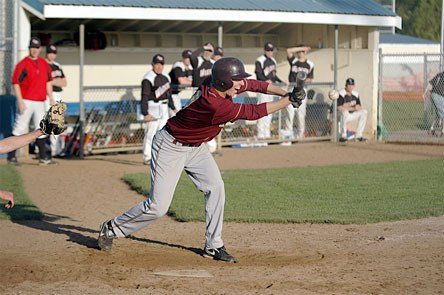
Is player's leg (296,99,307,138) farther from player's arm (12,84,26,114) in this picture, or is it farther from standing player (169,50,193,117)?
player's arm (12,84,26,114)

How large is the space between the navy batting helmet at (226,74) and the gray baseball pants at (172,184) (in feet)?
2.65

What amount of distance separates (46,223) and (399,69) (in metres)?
31.0

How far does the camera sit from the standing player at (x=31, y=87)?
14766 mm

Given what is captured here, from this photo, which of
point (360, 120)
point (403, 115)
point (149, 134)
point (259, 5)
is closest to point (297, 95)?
point (149, 134)

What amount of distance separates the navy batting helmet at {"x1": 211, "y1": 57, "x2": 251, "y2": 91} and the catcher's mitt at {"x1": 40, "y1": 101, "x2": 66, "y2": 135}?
4.61 feet

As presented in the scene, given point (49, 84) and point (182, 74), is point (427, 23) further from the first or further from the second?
point (49, 84)

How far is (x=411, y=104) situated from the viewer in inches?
1205

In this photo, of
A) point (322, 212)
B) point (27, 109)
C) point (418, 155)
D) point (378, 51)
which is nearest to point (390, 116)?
point (378, 51)

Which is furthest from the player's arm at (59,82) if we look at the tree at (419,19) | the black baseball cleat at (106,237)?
the tree at (419,19)

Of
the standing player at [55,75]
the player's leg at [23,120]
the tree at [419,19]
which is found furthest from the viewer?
the tree at [419,19]

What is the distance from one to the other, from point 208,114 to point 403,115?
2001cm

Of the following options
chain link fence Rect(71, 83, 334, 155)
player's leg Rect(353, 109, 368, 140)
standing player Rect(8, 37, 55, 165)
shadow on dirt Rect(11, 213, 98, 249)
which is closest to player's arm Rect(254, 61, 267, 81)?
chain link fence Rect(71, 83, 334, 155)

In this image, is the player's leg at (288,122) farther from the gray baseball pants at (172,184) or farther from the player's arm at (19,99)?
the gray baseball pants at (172,184)

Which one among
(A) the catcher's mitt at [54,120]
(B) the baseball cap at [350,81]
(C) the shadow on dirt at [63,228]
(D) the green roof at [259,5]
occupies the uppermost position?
(D) the green roof at [259,5]
